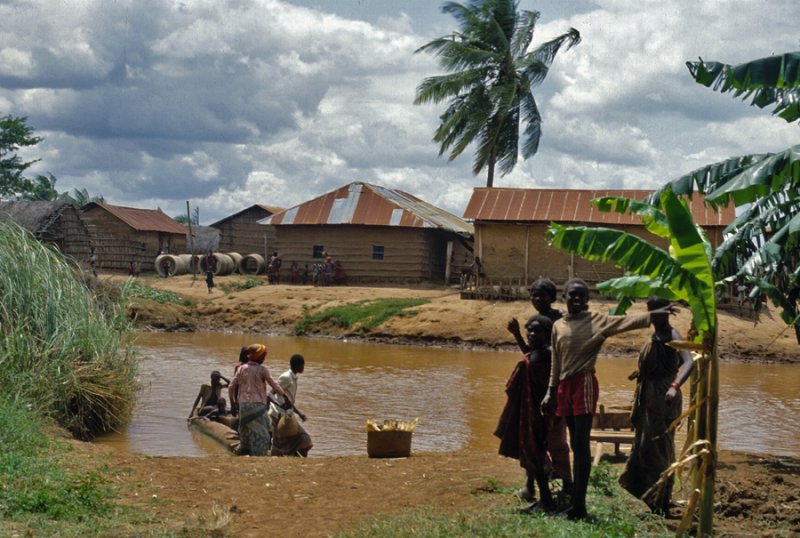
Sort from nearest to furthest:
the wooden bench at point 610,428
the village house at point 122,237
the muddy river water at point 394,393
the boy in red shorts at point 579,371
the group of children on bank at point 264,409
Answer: the boy in red shorts at point 579,371 < the wooden bench at point 610,428 < the group of children on bank at point 264,409 < the muddy river water at point 394,393 < the village house at point 122,237

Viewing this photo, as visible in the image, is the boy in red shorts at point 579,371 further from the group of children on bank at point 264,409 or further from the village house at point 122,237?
the village house at point 122,237

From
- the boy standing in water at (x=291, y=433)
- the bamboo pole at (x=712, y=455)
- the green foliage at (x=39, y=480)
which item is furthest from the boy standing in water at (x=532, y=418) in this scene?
the boy standing in water at (x=291, y=433)

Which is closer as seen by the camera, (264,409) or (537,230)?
(264,409)

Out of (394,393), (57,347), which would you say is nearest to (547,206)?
(394,393)

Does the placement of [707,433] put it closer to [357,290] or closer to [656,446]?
[656,446]

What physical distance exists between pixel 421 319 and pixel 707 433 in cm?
2041

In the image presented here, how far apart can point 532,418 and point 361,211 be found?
28.1 m

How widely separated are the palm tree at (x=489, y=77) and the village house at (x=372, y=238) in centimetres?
327

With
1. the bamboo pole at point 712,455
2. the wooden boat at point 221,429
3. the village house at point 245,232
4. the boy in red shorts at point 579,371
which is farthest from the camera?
the village house at point 245,232

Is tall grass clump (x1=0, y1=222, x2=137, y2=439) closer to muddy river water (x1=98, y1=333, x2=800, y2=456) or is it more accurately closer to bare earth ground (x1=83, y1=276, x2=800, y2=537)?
muddy river water (x1=98, y1=333, x2=800, y2=456)

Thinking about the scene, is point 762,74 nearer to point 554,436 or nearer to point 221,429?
point 554,436

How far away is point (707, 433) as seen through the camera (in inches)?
206

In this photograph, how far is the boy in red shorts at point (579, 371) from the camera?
5.88 m

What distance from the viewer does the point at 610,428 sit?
8.79 meters
